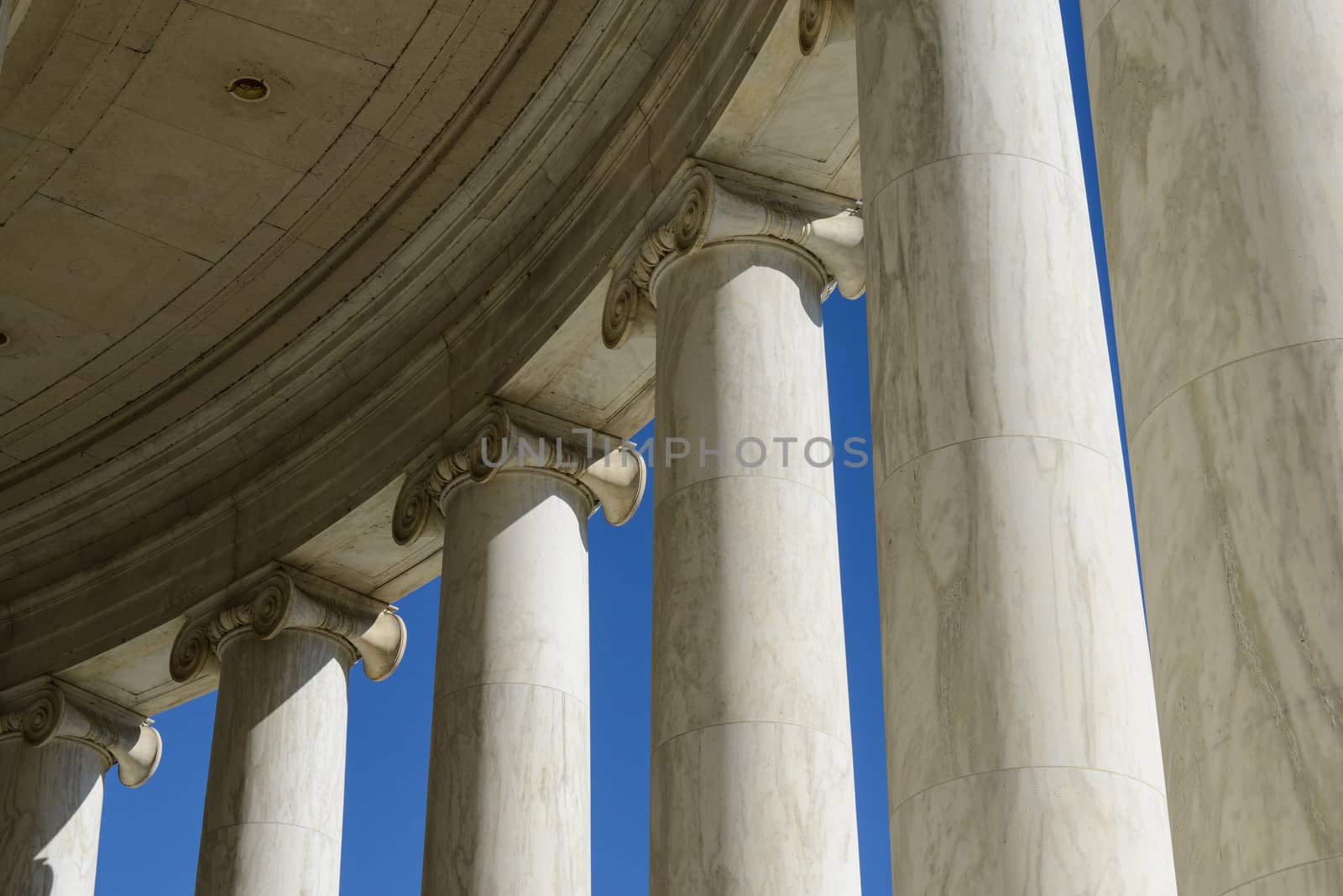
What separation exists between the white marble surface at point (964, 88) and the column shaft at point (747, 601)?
136ft

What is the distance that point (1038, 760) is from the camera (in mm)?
113500

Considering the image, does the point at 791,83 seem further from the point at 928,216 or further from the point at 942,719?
the point at 942,719

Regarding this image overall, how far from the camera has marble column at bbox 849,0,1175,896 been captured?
11294 centimetres

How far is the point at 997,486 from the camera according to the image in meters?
125

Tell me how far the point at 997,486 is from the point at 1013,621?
34.0 feet

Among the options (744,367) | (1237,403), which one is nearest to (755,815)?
(744,367)

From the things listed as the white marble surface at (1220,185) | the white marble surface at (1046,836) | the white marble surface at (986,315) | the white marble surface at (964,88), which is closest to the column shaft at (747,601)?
the white marble surface at (986,315)

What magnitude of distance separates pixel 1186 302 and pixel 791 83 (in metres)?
99.6

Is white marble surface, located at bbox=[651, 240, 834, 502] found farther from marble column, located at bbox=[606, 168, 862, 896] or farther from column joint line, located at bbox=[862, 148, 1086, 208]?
column joint line, located at bbox=[862, 148, 1086, 208]

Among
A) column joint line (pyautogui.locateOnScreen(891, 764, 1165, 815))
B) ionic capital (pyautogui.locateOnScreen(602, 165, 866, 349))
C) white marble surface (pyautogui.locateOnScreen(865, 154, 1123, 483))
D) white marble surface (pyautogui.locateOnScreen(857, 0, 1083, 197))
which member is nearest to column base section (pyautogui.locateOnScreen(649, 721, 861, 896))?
white marble surface (pyautogui.locateOnScreen(865, 154, 1123, 483))

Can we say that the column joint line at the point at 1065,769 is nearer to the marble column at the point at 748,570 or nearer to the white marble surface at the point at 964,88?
the white marble surface at the point at 964,88

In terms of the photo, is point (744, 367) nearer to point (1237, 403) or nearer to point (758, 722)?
point (758, 722)

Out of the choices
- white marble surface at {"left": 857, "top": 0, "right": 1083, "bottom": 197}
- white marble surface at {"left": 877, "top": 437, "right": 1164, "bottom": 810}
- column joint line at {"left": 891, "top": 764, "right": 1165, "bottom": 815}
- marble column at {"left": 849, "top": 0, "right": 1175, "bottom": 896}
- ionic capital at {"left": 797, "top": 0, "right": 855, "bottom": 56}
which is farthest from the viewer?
ionic capital at {"left": 797, "top": 0, "right": 855, "bottom": 56}

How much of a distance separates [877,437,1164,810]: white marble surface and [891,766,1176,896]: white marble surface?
1.31 meters
